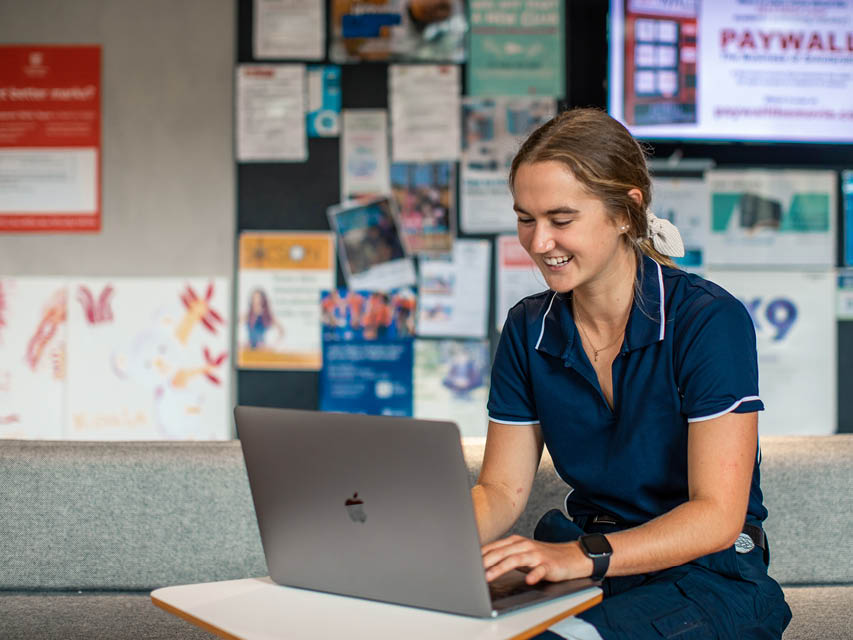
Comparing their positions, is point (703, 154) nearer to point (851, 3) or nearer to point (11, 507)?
point (851, 3)

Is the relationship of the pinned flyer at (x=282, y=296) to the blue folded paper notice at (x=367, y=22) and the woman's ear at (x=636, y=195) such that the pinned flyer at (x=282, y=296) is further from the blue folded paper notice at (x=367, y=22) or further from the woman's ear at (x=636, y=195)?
the woman's ear at (x=636, y=195)

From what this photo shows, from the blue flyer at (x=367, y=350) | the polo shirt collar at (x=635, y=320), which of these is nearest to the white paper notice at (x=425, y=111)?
the blue flyer at (x=367, y=350)

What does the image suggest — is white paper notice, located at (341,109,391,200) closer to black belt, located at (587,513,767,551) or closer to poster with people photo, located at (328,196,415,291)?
poster with people photo, located at (328,196,415,291)

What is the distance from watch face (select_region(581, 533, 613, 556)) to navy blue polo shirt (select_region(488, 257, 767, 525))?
0.18 meters

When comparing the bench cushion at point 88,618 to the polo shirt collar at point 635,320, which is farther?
the bench cushion at point 88,618

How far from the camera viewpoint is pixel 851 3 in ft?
7.54

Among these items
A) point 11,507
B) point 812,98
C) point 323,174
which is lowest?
point 11,507

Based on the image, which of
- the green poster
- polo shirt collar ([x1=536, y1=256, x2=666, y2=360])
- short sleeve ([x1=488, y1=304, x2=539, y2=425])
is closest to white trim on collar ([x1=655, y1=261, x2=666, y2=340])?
polo shirt collar ([x1=536, y1=256, x2=666, y2=360])

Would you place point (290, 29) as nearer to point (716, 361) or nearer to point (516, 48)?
point (516, 48)

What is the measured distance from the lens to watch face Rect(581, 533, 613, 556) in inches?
41.9

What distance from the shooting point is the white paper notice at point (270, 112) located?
2.43 meters

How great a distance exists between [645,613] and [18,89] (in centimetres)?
219

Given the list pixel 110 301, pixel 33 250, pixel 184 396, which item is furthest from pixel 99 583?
pixel 33 250

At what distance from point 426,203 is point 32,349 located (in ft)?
3.71
